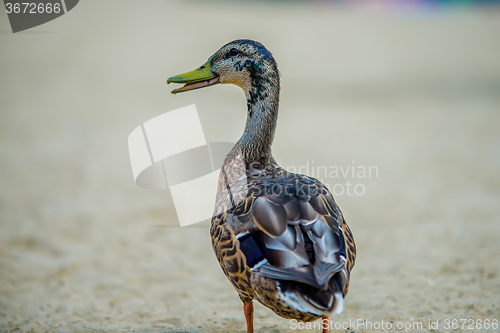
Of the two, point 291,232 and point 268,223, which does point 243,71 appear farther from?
point 291,232

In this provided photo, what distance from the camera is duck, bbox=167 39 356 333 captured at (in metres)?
2.69

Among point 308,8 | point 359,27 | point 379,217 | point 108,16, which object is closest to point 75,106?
point 379,217

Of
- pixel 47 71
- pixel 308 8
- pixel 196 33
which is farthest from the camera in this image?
pixel 308 8

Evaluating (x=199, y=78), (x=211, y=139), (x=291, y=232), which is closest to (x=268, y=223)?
(x=291, y=232)

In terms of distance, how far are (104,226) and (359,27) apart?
1684 cm

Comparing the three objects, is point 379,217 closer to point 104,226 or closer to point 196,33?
point 104,226

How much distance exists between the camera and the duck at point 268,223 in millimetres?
2686

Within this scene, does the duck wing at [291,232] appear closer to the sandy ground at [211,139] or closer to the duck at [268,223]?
the duck at [268,223]

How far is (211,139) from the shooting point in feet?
27.3

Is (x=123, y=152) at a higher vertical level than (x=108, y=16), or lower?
lower

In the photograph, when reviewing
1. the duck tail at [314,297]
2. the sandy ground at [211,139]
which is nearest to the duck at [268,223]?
the duck tail at [314,297]

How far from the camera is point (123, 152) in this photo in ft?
28.0

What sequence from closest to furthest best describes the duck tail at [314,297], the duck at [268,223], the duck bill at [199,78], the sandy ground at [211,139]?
1. the duck tail at [314,297]
2. the duck at [268,223]
3. the duck bill at [199,78]
4. the sandy ground at [211,139]

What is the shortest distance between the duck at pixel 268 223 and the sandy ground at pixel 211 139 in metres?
1.27
